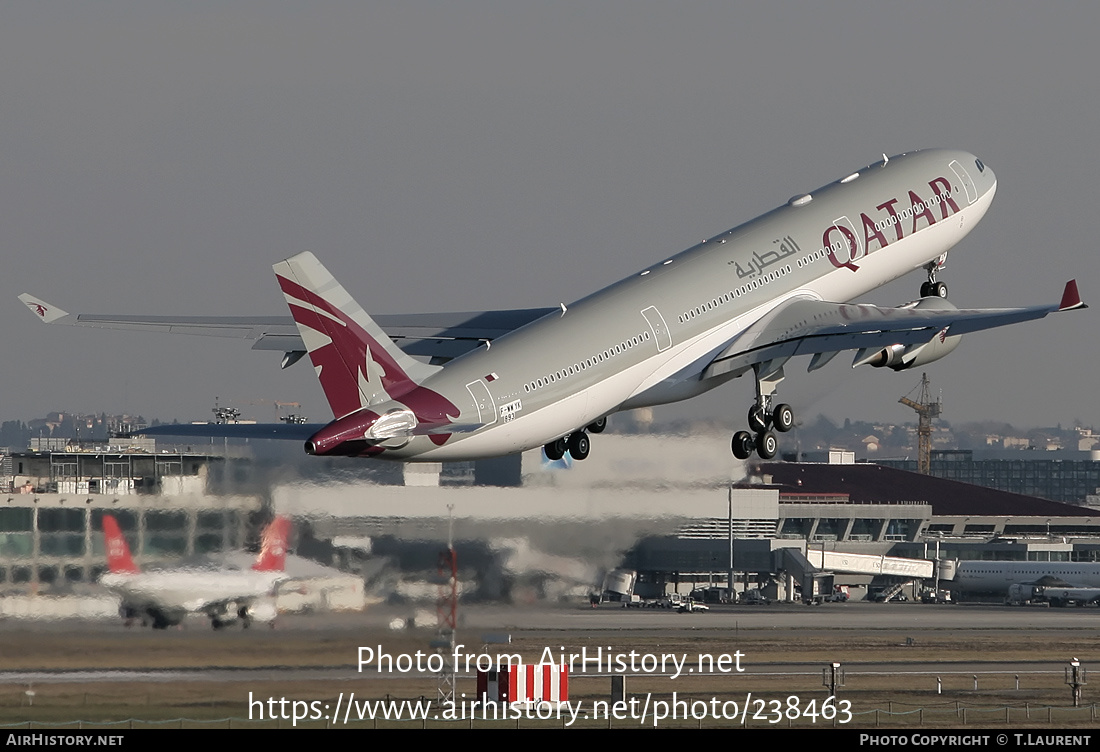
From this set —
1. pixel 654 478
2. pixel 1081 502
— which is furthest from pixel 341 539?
pixel 1081 502

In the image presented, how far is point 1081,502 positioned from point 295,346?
156279 millimetres

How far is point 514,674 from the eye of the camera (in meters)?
40.4

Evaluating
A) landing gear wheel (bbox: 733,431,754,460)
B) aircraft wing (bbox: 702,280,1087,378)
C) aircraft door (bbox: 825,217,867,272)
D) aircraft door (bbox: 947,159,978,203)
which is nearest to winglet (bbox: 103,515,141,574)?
aircraft wing (bbox: 702,280,1087,378)

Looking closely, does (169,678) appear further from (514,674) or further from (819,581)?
(819,581)

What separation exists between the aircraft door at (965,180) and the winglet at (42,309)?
79.2ft

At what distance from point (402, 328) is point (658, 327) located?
7.48m

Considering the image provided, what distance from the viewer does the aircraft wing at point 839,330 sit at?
3928 cm

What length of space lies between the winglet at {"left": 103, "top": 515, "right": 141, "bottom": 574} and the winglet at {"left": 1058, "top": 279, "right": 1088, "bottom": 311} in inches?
773

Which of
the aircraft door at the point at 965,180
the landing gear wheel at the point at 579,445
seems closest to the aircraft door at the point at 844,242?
the aircraft door at the point at 965,180

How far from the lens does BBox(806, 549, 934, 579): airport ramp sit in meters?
98.1

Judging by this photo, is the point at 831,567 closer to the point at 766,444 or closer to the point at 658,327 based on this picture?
the point at 766,444

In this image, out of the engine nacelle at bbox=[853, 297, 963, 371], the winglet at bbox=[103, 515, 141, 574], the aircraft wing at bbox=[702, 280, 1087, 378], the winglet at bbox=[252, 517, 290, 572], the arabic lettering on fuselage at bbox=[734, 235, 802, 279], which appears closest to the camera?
the winglet at bbox=[103, 515, 141, 574]

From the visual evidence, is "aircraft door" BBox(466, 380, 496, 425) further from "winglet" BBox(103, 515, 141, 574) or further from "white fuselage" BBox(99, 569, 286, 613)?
"winglet" BBox(103, 515, 141, 574)
